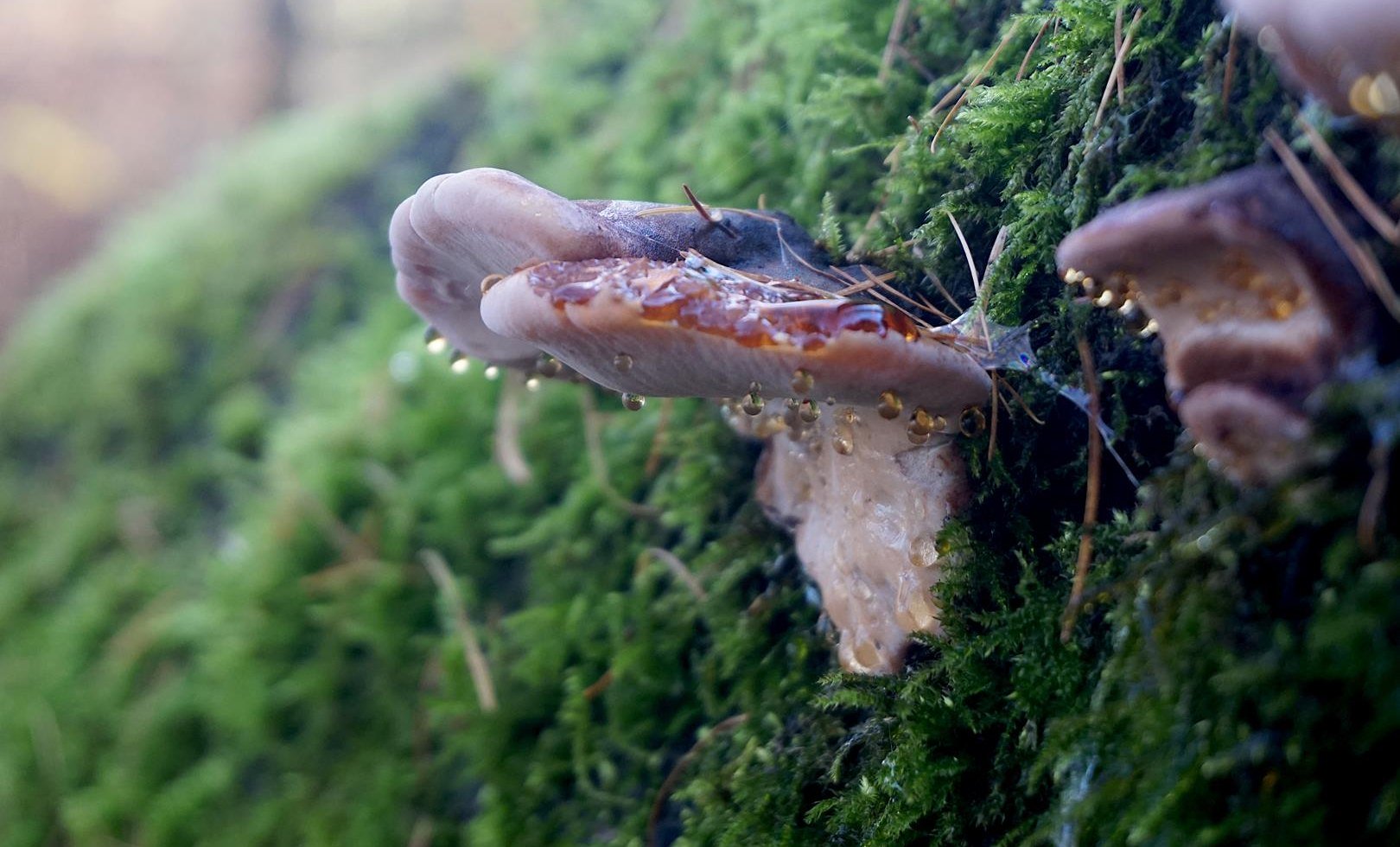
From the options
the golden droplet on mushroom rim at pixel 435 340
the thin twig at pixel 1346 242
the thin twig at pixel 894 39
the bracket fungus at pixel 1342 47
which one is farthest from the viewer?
the thin twig at pixel 894 39

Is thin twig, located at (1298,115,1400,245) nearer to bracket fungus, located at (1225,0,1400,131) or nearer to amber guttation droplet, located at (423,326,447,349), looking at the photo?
bracket fungus, located at (1225,0,1400,131)

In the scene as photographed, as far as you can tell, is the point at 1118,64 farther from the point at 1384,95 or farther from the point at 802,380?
the point at 802,380

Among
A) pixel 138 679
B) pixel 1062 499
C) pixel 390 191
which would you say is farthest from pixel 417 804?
pixel 390 191

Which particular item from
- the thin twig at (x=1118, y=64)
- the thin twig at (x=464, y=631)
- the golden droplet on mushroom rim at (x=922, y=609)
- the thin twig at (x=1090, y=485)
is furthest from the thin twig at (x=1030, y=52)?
the thin twig at (x=464, y=631)

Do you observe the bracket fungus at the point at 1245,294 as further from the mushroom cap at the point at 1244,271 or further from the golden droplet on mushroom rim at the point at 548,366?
the golden droplet on mushroom rim at the point at 548,366

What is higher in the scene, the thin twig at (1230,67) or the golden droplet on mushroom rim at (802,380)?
the golden droplet on mushroom rim at (802,380)

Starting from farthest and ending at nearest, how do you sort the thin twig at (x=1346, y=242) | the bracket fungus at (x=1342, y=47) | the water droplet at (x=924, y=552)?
the water droplet at (x=924, y=552)
the thin twig at (x=1346, y=242)
the bracket fungus at (x=1342, y=47)
